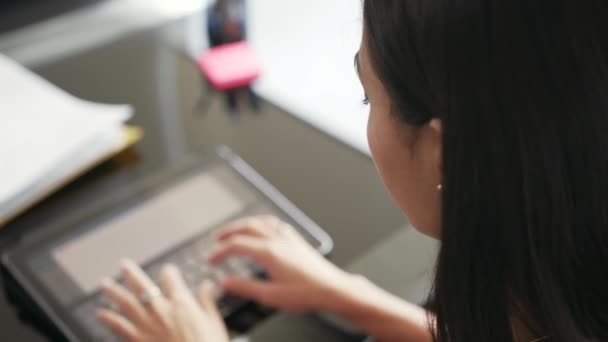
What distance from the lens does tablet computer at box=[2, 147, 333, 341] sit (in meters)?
0.70

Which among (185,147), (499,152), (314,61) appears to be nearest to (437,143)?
(499,152)

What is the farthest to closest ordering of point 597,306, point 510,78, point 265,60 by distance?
1. point 265,60
2. point 597,306
3. point 510,78

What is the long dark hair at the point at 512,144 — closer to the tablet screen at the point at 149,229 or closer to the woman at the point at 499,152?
the woman at the point at 499,152

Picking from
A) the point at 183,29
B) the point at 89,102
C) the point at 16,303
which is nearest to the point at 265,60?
the point at 183,29

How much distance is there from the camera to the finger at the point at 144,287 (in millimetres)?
692

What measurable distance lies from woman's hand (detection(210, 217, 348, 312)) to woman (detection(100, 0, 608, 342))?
0.06 m

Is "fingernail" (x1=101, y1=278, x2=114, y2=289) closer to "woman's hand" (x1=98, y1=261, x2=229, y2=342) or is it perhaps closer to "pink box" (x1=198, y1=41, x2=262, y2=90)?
"woman's hand" (x1=98, y1=261, x2=229, y2=342)

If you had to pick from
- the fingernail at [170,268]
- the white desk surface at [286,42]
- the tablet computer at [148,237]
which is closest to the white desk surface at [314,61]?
the white desk surface at [286,42]

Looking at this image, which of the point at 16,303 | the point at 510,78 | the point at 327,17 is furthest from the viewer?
the point at 327,17

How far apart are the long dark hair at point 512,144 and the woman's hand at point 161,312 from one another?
0.73 feet

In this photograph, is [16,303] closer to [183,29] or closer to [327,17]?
[183,29]

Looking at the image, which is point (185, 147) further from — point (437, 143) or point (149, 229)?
point (437, 143)

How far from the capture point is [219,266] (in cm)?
73

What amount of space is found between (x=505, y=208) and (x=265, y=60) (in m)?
0.63
